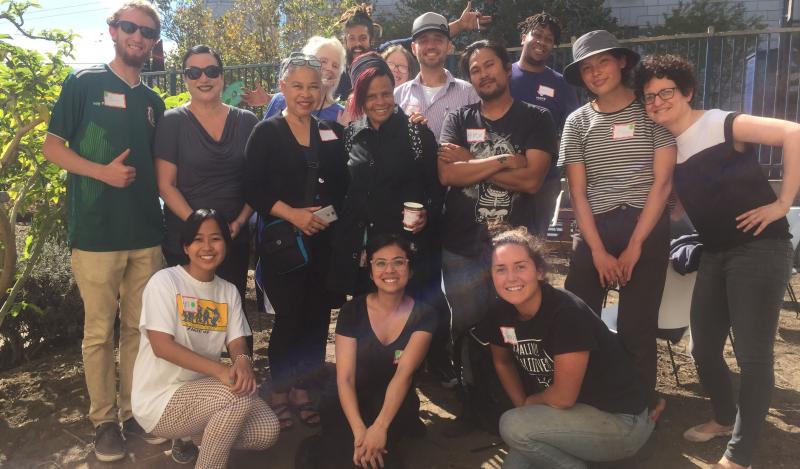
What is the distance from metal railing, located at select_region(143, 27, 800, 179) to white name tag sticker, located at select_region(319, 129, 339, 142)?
4522 mm

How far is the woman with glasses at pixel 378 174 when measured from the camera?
11.3ft

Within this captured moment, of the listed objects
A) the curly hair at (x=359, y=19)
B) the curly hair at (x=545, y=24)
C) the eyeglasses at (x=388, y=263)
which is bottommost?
the eyeglasses at (x=388, y=263)

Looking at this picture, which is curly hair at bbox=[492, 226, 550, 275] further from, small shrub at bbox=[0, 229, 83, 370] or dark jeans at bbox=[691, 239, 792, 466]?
small shrub at bbox=[0, 229, 83, 370]

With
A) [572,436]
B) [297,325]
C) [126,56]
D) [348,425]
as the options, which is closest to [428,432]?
[348,425]

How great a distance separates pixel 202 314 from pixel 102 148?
3.50ft

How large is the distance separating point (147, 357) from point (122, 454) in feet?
2.08

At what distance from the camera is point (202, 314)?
3.26m

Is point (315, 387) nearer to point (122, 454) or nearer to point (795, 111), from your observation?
point (122, 454)

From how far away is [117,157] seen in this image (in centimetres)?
340

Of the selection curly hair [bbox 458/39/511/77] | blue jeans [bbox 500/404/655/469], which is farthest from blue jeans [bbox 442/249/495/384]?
curly hair [bbox 458/39/511/77]

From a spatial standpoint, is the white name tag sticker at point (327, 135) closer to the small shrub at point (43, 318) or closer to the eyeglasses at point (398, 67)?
Result: the eyeglasses at point (398, 67)

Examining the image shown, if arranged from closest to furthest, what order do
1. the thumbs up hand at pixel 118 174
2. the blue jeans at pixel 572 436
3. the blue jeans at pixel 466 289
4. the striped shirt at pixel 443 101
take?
the blue jeans at pixel 572 436 → the thumbs up hand at pixel 118 174 → the blue jeans at pixel 466 289 → the striped shirt at pixel 443 101

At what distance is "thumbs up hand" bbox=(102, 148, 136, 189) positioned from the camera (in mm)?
3318

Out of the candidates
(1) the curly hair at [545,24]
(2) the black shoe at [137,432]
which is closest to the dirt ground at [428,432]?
(2) the black shoe at [137,432]
